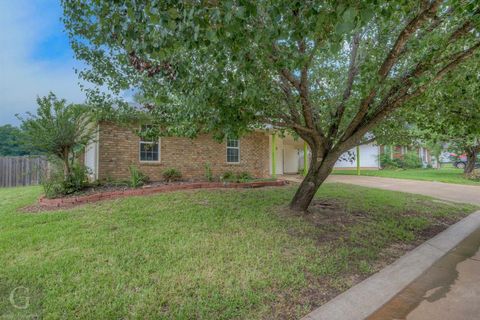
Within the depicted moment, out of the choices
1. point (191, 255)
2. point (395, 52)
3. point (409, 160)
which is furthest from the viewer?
point (409, 160)

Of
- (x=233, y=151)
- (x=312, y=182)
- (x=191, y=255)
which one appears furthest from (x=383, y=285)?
(x=233, y=151)

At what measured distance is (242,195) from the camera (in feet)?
25.8

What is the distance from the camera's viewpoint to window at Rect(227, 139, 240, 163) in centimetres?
1235

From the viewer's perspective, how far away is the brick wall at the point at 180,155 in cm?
966

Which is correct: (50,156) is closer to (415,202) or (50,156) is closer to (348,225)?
(348,225)

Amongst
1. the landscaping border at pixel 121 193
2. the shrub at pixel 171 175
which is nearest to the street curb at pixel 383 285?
the landscaping border at pixel 121 193

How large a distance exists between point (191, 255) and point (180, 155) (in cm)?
763

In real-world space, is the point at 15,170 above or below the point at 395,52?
below

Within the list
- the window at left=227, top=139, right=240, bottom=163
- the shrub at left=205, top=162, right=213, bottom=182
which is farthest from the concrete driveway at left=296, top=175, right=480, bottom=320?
the window at left=227, top=139, right=240, bottom=163

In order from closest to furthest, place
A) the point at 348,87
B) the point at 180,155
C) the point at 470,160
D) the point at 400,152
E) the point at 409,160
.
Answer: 1. the point at 348,87
2. the point at 180,155
3. the point at 470,160
4. the point at 409,160
5. the point at 400,152

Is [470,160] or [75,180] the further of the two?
[470,160]

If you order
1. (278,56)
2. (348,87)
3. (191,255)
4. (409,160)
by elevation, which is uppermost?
(348,87)

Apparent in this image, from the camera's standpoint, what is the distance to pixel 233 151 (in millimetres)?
12508

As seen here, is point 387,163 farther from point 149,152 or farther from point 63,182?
point 63,182
